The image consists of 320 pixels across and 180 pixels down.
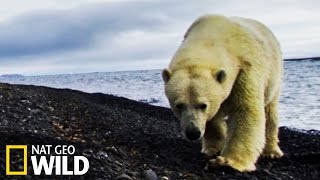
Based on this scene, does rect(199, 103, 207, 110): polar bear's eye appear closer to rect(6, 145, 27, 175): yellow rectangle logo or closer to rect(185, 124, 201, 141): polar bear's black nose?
rect(185, 124, 201, 141): polar bear's black nose

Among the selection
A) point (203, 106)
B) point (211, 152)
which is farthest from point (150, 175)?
point (211, 152)

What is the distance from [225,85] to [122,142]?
2644 mm

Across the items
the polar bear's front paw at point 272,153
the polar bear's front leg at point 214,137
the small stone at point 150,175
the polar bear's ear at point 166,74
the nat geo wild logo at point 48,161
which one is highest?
the polar bear's ear at point 166,74

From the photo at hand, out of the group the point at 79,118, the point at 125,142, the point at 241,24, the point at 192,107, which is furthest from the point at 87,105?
the point at 192,107

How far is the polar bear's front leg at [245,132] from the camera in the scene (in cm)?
770

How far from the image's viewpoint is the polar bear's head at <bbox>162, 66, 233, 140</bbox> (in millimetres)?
6914

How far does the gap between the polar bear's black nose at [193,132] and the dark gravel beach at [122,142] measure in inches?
21.3

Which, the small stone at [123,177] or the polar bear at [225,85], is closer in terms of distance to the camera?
the small stone at [123,177]

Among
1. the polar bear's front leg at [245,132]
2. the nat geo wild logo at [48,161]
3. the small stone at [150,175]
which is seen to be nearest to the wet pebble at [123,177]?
the small stone at [150,175]

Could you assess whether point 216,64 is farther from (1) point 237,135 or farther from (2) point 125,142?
(2) point 125,142

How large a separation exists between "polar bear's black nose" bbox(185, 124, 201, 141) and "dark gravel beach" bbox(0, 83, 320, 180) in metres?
0.54

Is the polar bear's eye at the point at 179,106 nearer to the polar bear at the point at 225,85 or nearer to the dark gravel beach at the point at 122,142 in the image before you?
the polar bear at the point at 225,85

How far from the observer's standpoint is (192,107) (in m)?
6.95

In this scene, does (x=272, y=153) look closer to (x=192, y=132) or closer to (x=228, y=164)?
(x=228, y=164)
